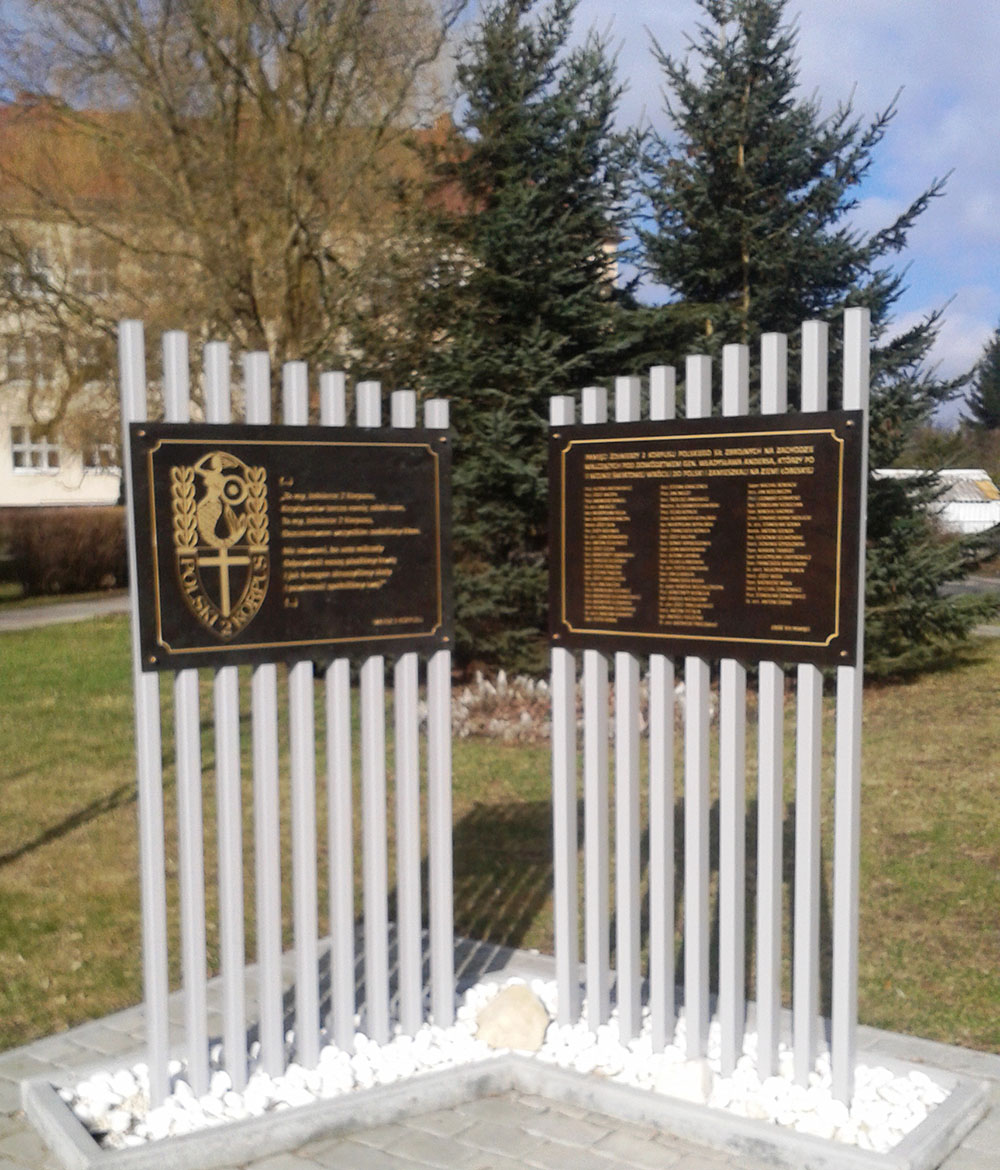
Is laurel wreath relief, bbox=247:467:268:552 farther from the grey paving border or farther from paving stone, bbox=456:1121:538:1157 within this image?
paving stone, bbox=456:1121:538:1157

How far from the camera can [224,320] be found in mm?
13898

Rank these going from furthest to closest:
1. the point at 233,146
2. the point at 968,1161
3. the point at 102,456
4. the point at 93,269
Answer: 1. the point at 102,456
2. the point at 93,269
3. the point at 233,146
4. the point at 968,1161

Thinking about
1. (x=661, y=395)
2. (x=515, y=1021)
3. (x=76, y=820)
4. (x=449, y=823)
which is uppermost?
(x=661, y=395)

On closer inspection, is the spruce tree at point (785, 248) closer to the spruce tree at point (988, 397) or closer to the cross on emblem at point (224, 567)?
the cross on emblem at point (224, 567)

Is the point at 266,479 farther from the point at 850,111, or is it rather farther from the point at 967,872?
the point at 850,111

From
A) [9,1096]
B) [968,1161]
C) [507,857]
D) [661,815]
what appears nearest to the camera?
[968,1161]

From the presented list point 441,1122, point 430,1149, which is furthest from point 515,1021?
point 430,1149

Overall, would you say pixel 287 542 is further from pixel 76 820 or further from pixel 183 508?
pixel 76 820

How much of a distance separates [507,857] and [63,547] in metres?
17.9

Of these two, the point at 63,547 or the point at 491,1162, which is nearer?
the point at 491,1162

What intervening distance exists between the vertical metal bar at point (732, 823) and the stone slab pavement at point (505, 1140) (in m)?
0.44

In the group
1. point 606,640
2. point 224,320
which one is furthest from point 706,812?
point 224,320

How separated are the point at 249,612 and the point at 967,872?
14.6 ft

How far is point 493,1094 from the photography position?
409cm
